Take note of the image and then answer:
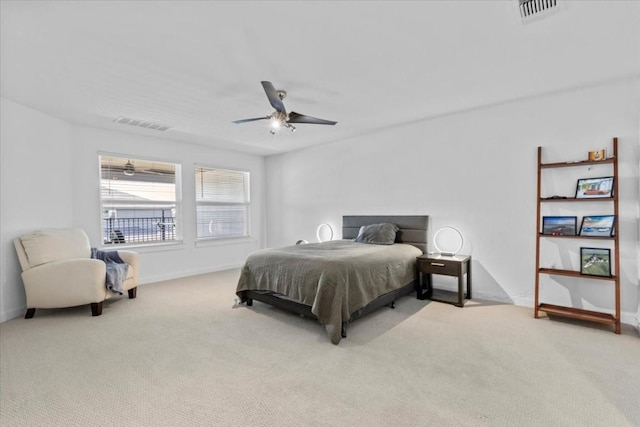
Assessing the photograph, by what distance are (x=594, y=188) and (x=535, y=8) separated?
211 cm

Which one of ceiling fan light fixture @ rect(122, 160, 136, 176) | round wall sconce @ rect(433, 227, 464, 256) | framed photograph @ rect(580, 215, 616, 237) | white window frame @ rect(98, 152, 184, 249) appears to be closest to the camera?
framed photograph @ rect(580, 215, 616, 237)

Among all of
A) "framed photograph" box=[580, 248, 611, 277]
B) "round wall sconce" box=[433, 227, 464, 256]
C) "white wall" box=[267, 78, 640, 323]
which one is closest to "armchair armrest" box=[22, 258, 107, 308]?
"white wall" box=[267, 78, 640, 323]

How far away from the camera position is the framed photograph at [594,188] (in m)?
3.01

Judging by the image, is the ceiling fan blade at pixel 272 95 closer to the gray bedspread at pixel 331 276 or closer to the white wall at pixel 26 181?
the gray bedspread at pixel 331 276

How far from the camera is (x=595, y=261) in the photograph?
3053 millimetres

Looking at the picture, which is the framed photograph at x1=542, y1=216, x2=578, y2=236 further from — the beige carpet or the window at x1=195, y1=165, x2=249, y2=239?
the window at x1=195, y1=165, x2=249, y2=239

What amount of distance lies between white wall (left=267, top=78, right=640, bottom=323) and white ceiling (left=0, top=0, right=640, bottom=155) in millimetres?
283

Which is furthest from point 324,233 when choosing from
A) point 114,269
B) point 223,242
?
point 114,269

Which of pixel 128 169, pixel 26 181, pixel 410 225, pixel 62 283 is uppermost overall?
pixel 128 169

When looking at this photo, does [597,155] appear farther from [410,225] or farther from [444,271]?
[410,225]

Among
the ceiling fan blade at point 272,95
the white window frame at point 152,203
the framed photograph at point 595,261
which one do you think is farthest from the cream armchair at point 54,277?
the framed photograph at point 595,261

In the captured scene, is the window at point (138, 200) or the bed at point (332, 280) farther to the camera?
the window at point (138, 200)

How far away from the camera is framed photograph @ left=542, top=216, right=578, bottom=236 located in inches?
126

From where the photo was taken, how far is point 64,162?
4.20m
